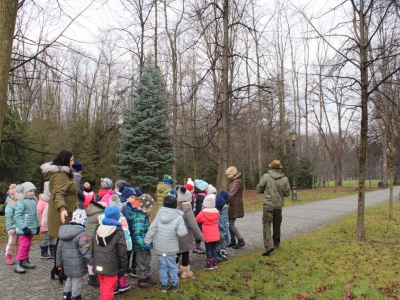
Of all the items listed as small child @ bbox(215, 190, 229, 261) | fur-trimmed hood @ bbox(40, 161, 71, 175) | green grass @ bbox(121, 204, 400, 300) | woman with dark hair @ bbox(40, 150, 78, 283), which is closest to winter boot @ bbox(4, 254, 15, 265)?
woman with dark hair @ bbox(40, 150, 78, 283)

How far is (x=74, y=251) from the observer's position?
172 inches

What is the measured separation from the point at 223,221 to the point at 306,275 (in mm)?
1982

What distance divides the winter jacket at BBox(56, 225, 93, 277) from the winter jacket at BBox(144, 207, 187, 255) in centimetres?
89

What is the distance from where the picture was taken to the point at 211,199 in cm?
622

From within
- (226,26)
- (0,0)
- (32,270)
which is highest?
(226,26)

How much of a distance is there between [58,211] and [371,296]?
15.3 ft

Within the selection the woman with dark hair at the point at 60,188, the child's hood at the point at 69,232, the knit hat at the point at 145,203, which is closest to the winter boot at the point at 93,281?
the woman with dark hair at the point at 60,188

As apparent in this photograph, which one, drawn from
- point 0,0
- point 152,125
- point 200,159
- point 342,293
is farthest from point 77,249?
point 200,159

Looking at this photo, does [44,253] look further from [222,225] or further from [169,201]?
[222,225]

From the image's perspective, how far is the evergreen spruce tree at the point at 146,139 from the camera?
18078mm

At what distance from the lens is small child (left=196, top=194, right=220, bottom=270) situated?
6062 millimetres

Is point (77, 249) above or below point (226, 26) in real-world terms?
below

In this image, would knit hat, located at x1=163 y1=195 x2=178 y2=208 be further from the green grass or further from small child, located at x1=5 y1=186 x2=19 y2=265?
small child, located at x1=5 y1=186 x2=19 y2=265

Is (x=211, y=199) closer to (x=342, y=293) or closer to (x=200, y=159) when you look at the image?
(x=342, y=293)
